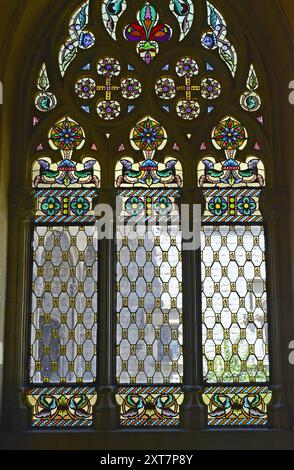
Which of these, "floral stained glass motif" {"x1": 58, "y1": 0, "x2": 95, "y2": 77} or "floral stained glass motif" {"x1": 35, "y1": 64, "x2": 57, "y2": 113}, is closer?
"floral stained glass motif" {"x1": 35, "y1": 64, "x2": 57, "y2": 113}

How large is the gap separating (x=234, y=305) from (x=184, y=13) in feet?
8.49

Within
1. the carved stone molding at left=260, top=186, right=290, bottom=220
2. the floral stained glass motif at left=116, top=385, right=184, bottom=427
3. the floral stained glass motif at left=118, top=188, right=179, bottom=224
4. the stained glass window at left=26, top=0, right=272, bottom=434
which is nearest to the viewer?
the floral stained glass motif at left=116, top=385, right=184, bottom=427

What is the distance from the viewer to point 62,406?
5.38m

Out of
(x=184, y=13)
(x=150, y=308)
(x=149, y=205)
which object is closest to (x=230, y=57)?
(x=184, y=13)

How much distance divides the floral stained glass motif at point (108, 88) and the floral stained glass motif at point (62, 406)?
7.44 feet

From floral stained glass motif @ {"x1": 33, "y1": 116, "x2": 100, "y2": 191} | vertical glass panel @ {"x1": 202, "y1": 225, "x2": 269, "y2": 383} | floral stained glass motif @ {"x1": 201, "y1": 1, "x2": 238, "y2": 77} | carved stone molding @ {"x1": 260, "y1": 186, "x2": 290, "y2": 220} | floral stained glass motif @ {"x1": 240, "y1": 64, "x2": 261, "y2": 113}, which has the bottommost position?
vertical glass panel @ {"x1": 202, "y1": 225, "x2": 269, "y2": 383}

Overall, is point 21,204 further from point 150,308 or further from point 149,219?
point 150,308

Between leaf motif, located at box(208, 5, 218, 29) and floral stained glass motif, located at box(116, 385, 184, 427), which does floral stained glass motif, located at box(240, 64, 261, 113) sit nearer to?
leaf motif, located at box(208, 5, 218, 29)

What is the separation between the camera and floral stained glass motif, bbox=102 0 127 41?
241 inches

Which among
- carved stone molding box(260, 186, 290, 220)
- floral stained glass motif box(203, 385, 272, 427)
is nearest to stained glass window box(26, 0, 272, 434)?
floral stained glass motif box(203, 385, 272, 427)

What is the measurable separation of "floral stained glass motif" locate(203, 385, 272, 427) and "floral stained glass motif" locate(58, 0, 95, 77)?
2.97 m

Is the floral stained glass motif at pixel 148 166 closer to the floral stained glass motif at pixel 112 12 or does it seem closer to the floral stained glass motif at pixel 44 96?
the floral stained glass motif at pixel 44 96

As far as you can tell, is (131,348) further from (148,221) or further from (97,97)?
(97,97)

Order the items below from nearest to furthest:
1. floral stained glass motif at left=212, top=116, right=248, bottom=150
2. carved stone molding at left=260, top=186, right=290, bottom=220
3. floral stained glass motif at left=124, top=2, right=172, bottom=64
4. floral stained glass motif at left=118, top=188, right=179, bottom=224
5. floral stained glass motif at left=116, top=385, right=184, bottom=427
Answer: floral stained glass motif at left=116, top=385, right=184, bottom=427
carved stone molding at left=260, top=186, right=290, bottom=220
floral stained glass motif at left=118, top=188, right=179, bottom=224
floral stained glass motif at left=212, top=116, right=248, bottom=150
floral stained glass motif at left=124, top=2, right=172, bottom=64
